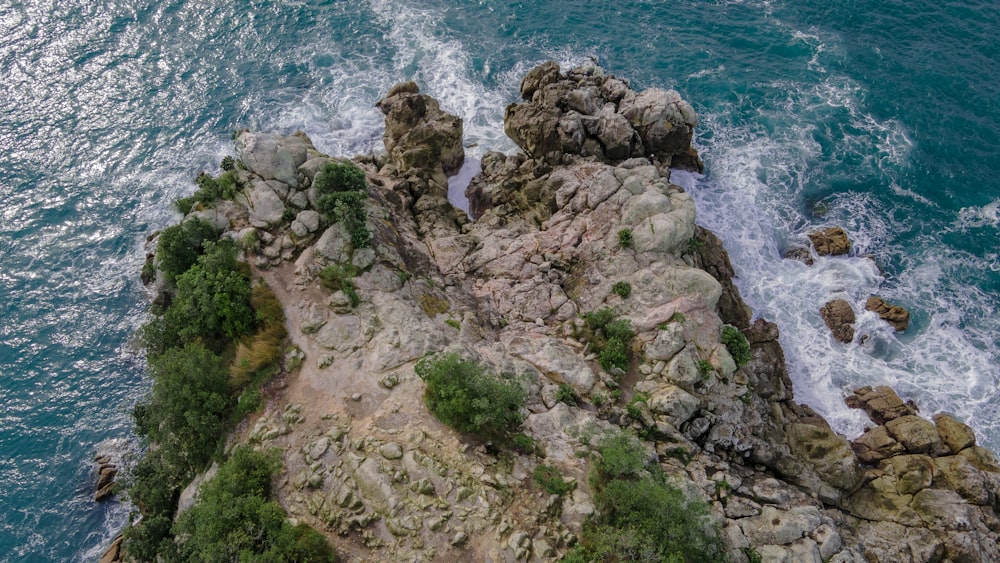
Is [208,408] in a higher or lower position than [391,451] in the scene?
lower

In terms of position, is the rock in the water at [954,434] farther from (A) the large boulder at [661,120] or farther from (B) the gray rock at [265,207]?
(B) the gray rock at [265,207]

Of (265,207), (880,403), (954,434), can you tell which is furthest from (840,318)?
(265,207)

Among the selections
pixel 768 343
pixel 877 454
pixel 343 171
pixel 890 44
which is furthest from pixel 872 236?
pixel 343 171

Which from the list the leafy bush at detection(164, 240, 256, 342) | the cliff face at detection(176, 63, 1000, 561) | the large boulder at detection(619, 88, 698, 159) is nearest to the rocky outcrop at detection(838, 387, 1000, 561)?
the cliff face at detection(176, 63, 1000, 561)

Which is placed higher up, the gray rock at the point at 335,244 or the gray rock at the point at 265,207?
the gray rock at the point at 265,207

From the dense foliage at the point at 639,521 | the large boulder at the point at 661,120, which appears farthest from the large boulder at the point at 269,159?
the large boulder at the point at 661,120

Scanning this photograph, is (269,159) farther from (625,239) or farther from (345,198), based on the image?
(625,239)

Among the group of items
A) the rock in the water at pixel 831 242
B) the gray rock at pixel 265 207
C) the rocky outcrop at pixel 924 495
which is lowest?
the rocky outcrop at pixel 924 495
